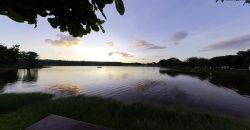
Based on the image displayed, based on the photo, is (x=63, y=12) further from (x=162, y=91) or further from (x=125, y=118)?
(x=162, y=91)

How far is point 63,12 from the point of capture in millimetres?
2918

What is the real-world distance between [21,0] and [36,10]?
1.16 feet

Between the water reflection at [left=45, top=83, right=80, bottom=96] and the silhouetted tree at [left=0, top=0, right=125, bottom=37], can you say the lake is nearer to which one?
the water reflection at [left=45, top=83, right=80, bottom=96]

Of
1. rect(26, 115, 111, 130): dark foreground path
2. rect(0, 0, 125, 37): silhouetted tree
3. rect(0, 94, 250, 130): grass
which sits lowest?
rect(0, 94, 250, 130): grass

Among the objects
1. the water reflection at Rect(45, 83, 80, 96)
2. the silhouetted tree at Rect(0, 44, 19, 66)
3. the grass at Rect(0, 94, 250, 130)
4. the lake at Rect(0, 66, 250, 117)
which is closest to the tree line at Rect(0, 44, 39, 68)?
the silhouetted tree at Rect(0, 44, 19, 66)

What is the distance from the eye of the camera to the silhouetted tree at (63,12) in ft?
7.49

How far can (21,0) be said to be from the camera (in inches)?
86.7

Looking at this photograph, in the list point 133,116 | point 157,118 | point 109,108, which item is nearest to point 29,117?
point 109,108

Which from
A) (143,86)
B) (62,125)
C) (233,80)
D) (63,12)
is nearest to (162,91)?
(143,86)

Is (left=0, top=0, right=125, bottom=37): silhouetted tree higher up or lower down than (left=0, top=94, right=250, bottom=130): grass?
higher up

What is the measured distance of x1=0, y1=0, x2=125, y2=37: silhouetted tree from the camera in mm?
2283

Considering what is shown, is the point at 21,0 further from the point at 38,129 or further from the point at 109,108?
the point at 109,108

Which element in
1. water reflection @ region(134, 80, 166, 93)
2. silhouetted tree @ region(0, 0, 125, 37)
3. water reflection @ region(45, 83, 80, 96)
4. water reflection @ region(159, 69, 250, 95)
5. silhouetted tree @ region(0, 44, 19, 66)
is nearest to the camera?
silhouetted tree @ region(0, 0, 125, 37)

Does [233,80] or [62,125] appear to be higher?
[62,125]
